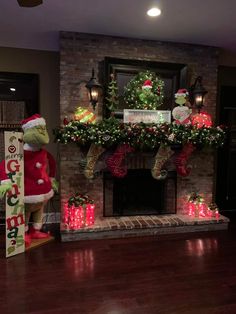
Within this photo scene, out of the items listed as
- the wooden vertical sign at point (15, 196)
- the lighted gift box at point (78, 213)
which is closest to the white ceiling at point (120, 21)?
the wooden vertical sign at point (15, 196)

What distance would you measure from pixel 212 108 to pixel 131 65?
143 cm

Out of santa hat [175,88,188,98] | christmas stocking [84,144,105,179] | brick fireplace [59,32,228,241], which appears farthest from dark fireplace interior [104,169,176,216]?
santa hat [175,88,188,98]

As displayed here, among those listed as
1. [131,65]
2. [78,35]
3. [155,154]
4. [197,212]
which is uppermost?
[78,35]

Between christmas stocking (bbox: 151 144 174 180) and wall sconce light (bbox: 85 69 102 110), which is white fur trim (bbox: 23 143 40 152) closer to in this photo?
wall sconce light (bbox: 85 69 102 110)

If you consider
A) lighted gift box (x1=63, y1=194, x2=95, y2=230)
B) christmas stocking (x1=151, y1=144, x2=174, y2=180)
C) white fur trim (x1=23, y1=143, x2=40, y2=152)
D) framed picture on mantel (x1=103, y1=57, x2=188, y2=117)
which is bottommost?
lighted gift box (x1=63, y1=194, x2=95, y2=230)

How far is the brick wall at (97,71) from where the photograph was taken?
3547mm

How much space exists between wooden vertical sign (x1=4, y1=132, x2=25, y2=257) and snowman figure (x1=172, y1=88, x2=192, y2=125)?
210 centimetres

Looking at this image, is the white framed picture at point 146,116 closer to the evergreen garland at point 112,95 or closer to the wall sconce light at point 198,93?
the evergreen garland at point 112,95

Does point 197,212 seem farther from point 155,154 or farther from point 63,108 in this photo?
point 63,108

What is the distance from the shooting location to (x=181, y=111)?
Answer: 3.63 m

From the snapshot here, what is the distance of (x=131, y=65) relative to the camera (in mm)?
3684

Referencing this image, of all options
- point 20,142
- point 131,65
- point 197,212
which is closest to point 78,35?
point 131,65

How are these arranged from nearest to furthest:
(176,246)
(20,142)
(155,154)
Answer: (20,142), (176,246), (155,154)

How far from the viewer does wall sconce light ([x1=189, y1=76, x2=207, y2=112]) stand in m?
3.65
